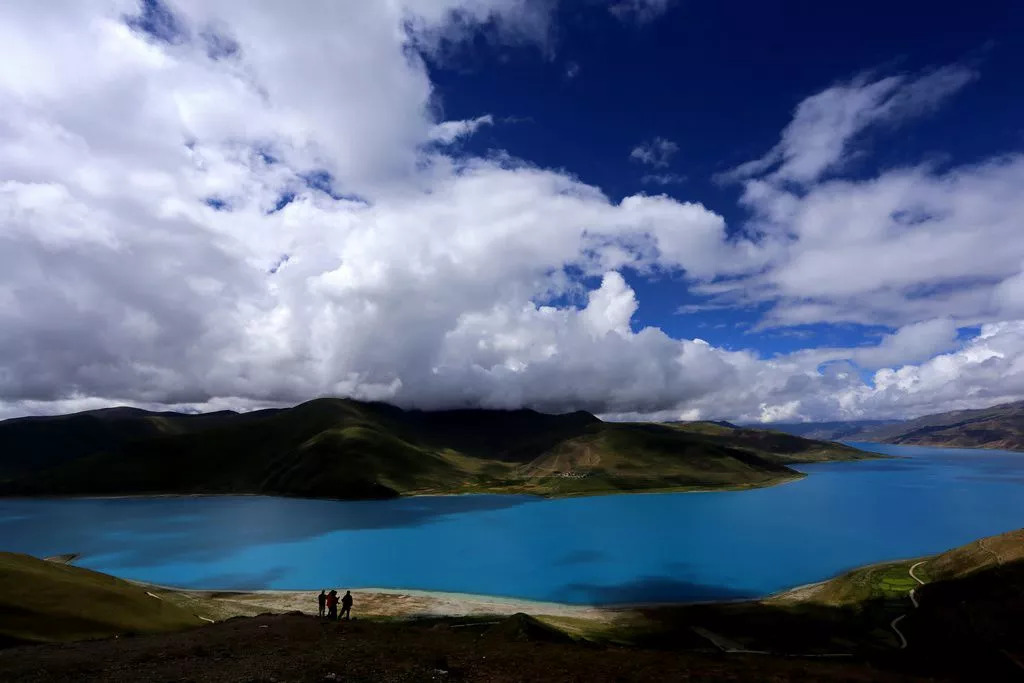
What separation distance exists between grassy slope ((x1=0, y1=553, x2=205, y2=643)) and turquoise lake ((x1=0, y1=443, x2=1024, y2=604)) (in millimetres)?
39116

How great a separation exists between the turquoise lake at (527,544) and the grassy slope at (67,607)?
128 feet

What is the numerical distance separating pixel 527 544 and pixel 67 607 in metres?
94.3

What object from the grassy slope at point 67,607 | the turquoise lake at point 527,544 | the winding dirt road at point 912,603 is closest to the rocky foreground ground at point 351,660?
the grassy slope at point 67,607

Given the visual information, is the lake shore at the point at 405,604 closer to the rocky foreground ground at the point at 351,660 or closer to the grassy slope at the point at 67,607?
the grassy slope at the point at 67,607

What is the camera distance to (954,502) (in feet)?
642

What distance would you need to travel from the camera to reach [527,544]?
397 feet

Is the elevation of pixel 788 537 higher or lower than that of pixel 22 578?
lower

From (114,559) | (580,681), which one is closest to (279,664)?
(580,681)

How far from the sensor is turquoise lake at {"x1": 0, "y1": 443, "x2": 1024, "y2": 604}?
85250 millimetres

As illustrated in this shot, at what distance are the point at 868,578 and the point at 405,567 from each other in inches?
2828

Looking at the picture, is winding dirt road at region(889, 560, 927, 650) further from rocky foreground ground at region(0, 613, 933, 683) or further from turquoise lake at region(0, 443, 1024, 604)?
rocky foreground ground at region(0, 613, 933, 683)

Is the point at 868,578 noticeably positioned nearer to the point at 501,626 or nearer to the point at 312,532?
the point at 501,626

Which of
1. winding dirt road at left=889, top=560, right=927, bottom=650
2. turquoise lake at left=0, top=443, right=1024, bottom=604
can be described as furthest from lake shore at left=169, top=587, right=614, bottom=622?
winding dirt road at left=889, top=560, right=927, bottom=650

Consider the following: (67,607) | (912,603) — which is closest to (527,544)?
(912,603)
